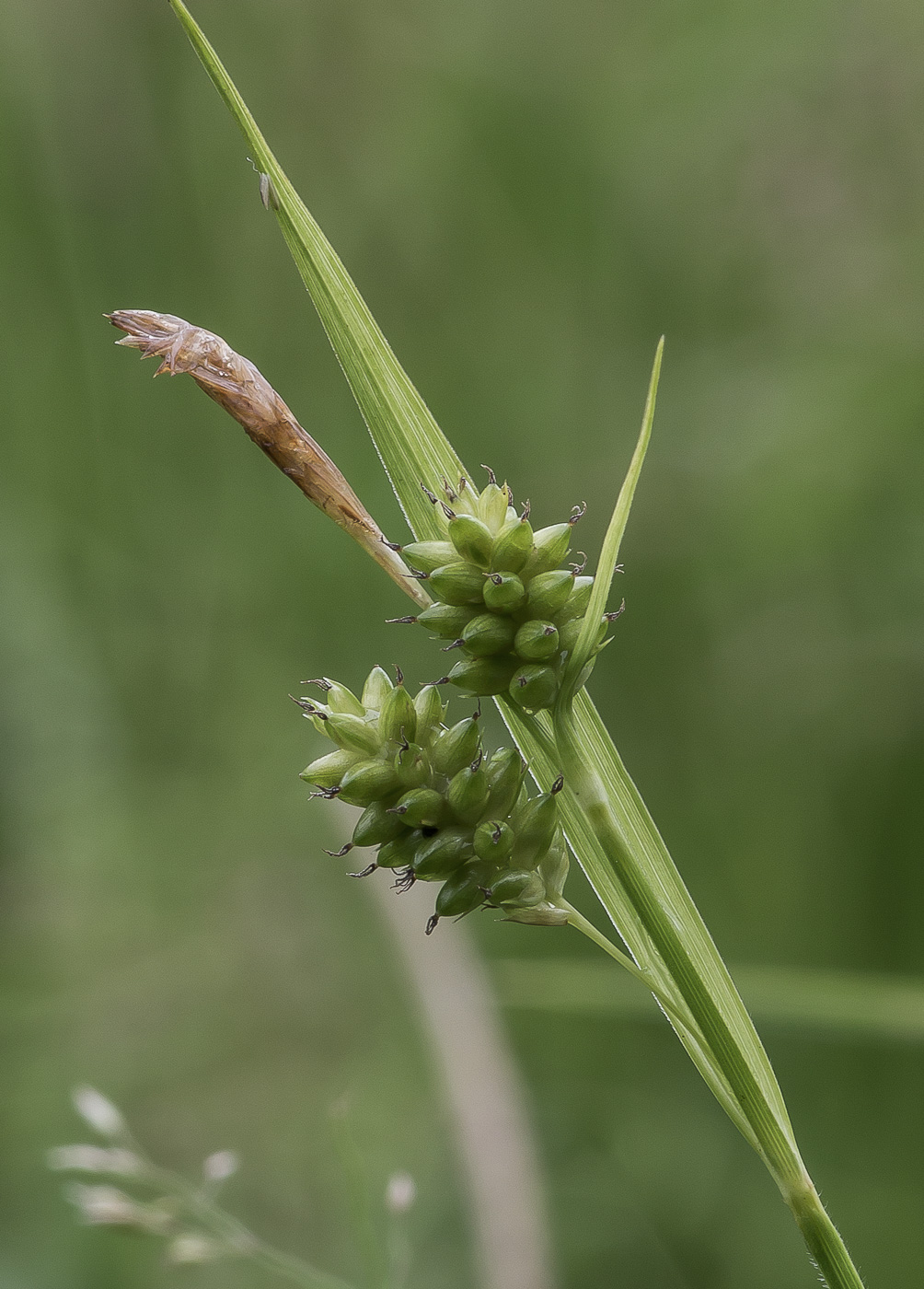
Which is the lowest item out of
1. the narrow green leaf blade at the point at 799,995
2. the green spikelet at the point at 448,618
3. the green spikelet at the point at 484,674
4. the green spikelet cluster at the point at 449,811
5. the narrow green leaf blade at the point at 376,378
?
the narrow green leaf blade at the point at 799,995

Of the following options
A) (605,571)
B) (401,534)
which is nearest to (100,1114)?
(605,571)

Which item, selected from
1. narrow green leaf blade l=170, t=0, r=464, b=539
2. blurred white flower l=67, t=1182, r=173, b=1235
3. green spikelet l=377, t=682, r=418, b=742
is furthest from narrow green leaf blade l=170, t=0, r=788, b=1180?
blurred white flower l=67, t=1182, r=173, b=1235

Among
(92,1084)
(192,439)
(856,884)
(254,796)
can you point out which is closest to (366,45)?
(192,439)

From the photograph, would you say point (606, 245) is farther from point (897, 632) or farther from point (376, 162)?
point (897, 632)

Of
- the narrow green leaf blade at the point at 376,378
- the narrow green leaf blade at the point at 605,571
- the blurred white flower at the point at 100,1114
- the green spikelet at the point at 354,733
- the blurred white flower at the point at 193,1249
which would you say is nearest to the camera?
the narrow green leaf blade at the point at 605,571

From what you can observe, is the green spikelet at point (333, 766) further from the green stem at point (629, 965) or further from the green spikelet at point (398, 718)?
the green stem at point (629, 965)

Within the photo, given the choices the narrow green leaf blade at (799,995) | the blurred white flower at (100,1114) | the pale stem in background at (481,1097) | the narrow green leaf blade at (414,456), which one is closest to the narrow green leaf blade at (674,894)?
the narrow green leaf blade at (414,456)

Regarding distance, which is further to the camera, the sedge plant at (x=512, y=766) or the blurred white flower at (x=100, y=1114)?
the blurred white flower at (x=100, y=1114)

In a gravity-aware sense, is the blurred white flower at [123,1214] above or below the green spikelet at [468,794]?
below
